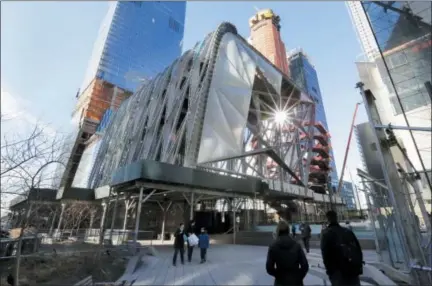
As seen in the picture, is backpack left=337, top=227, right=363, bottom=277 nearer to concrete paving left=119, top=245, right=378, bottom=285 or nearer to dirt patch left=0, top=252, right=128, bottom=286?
concrete paving left=119, top=245, right=378, bottom=285

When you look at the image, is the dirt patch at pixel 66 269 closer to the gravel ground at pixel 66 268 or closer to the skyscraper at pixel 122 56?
the gravel ground at pixel 66 268

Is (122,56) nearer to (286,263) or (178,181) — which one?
(178,181)

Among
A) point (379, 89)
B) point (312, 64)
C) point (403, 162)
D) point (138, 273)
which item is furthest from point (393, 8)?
point (312, 64)

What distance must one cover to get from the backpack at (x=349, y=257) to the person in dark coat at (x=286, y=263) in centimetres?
62

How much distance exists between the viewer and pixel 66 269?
923 cm

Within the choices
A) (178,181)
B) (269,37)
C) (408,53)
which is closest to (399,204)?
(408,53)

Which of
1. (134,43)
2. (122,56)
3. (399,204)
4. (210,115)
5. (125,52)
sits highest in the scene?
(134,43)

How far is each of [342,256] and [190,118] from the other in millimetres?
20908

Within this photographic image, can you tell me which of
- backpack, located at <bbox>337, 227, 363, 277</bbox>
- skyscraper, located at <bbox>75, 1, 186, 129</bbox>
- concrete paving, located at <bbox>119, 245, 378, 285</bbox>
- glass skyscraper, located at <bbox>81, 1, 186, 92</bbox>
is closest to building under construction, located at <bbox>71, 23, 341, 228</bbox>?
concrete paving, located at <bbox>119, 245, 378, 285</bbox>

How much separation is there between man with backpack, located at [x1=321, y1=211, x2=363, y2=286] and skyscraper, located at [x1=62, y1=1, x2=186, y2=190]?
55.0 meters

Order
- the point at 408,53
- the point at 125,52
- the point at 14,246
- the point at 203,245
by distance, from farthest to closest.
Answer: the point at 125,52 → the point at 408,53 → the point at 14,246 → the point at 203,245

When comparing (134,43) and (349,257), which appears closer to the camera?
(349,257)

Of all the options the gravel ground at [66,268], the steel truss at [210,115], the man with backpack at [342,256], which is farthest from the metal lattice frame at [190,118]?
the man with backpack at [342,256]

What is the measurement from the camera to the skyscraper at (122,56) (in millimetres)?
65794
